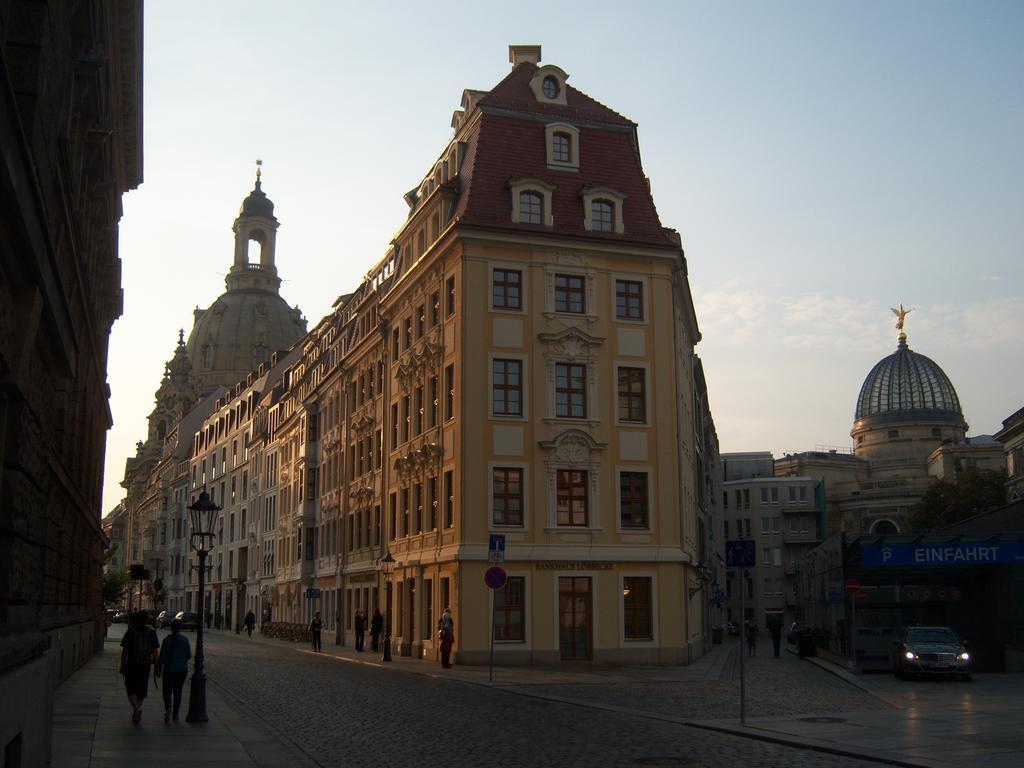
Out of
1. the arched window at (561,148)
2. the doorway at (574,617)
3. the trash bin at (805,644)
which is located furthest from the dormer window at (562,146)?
the trash bin at (805,644)

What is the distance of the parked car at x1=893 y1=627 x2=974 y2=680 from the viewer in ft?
104

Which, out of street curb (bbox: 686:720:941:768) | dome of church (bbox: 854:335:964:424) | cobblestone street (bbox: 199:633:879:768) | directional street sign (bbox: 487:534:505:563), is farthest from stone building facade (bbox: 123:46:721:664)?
dome of church (bbox: 854:335:964:424)

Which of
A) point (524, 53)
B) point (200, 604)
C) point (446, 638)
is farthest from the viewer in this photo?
point (524, 53)

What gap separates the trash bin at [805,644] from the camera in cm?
5125

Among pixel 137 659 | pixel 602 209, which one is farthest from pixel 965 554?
pixel 137 659

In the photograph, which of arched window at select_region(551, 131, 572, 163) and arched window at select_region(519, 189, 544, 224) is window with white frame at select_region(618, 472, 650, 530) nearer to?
arched window at select_region(519, 189, 544, 224)

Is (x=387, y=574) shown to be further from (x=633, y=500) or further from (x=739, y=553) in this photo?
(x=739, y=553)

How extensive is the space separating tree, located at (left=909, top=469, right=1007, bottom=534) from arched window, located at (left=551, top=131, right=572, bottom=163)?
52928 millimetres

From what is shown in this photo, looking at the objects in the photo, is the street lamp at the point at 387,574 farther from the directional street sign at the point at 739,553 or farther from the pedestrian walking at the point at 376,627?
the directional street sign at the point at 739,553

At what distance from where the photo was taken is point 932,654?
3225 cm

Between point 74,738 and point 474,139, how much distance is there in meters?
31.8

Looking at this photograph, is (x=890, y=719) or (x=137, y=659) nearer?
(x=137, y=659)

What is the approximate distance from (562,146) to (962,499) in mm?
55752

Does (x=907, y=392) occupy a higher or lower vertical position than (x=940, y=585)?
higher
